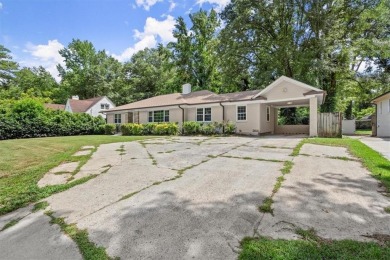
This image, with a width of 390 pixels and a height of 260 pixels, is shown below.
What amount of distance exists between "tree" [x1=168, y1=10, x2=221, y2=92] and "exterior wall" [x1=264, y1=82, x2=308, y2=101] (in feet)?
51.8

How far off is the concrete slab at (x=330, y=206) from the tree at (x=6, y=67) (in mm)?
44807

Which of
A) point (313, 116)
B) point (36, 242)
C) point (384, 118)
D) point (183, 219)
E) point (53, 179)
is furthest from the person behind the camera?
point (384, 118)

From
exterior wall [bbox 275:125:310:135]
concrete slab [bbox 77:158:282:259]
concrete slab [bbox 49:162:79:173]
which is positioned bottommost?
concrete slab [bbox 77:158:282:259]

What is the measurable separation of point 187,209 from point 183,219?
13.1 inches

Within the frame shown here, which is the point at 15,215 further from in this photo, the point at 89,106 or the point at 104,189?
the point at 89,106

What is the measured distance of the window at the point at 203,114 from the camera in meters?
19.1

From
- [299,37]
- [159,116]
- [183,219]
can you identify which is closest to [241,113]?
[159,116]

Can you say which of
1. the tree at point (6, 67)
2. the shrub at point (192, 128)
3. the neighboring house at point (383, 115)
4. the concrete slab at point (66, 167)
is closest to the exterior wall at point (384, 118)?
the neighboring house at point (383, 115)

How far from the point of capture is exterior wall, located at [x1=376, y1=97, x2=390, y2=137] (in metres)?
15.2

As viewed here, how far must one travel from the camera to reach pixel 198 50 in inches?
1237

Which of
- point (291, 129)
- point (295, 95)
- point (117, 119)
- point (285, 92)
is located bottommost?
point (291, 129)

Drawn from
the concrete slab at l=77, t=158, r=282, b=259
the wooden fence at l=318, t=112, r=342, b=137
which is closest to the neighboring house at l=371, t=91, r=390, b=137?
the wooden fence at l=318, t=112, r=342, b=137

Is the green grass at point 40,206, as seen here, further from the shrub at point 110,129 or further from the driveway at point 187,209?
the shrub at point 110,129

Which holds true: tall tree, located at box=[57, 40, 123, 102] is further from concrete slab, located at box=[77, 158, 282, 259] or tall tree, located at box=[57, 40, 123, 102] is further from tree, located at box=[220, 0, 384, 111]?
concrete slab, located at box=[77, 158, 282, 259]
